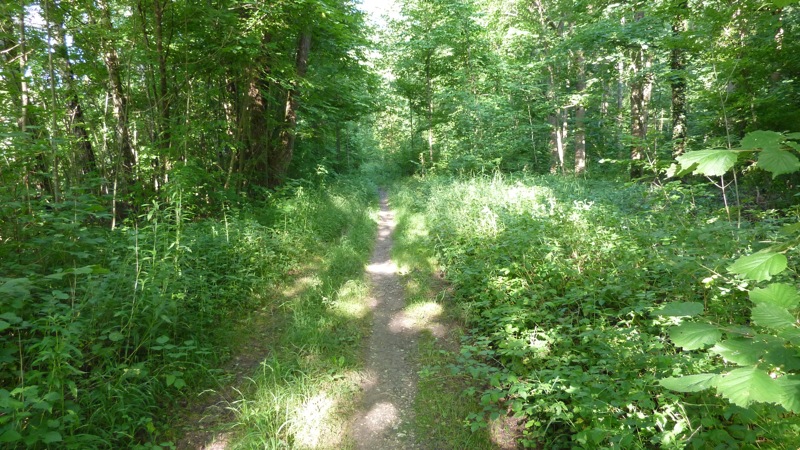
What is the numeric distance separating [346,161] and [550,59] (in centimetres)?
1354

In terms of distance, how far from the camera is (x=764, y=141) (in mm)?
1363

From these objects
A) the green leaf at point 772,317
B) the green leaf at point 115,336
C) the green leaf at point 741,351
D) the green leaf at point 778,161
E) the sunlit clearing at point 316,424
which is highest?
the green leaf at point 778,161

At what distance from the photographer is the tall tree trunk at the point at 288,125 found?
→ 1052cm

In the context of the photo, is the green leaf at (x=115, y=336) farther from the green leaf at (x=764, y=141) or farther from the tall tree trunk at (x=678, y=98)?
the tall tree trunk at (x=678, y=98)

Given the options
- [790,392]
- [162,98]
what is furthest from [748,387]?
[162,98]

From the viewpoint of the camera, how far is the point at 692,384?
125 cm

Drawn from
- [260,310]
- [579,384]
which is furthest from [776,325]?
[260,310]

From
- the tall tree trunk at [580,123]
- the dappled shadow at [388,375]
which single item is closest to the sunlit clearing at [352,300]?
the dappled shadow at [388,375]

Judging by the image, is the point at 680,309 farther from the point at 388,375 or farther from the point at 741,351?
the point at 388,375

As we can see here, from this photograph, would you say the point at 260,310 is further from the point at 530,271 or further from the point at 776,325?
the point at 776,325

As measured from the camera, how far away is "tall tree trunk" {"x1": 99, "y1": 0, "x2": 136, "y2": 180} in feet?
22.3

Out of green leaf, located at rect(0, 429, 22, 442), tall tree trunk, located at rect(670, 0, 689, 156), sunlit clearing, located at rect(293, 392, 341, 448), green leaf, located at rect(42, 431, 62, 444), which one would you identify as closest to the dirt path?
sunlit clearing, located at rect(293, 392, 341, 448)

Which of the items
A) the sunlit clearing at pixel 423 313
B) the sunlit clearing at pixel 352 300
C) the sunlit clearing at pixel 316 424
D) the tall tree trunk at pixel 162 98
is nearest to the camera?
the sunlit clearing at pixel 316 424

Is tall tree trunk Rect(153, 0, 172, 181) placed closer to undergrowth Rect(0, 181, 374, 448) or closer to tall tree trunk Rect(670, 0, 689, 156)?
undergrowth Rect(0, 181, 374, 448)
